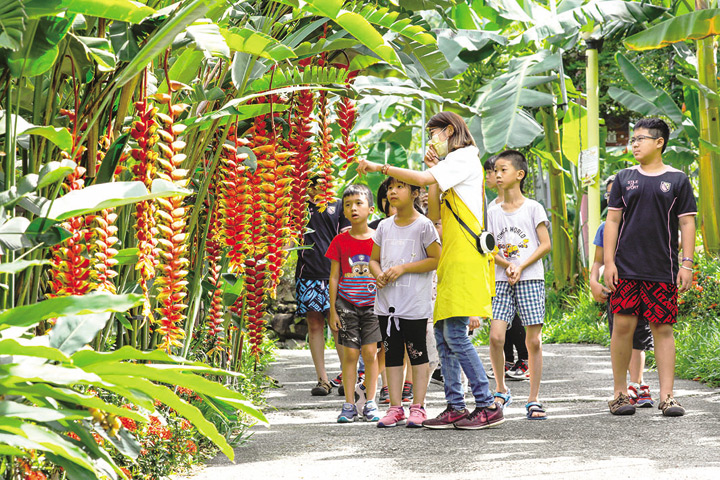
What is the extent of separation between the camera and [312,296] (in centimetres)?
647

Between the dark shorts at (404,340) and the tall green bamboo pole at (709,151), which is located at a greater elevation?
the tall green bamboo pole at (709,151)

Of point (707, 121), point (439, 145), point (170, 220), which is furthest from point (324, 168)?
point (707, 121)

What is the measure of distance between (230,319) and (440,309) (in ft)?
4.02

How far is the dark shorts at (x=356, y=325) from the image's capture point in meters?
5.34

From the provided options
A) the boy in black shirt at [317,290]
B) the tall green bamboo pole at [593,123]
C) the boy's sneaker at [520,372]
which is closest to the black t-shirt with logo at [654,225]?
the boy's sneaker at [520,372]

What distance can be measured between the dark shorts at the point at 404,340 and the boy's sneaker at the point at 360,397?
43 cm

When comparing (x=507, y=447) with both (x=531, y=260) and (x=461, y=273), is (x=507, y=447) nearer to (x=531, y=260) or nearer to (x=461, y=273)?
(x=461, y=273)

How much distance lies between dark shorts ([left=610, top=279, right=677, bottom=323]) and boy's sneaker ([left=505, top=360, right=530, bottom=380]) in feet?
6.80

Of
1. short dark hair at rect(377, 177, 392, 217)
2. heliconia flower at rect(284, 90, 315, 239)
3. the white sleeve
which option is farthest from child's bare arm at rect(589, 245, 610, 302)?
heliconia flower at rect(284, 90, 315, 239)

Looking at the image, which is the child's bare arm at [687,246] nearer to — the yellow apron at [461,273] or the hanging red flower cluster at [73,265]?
the yellow apron at [461,273]

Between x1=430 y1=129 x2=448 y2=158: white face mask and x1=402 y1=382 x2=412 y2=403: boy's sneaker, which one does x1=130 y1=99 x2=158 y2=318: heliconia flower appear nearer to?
x1=430 y1=129 x2=448 y2=158: white face mask

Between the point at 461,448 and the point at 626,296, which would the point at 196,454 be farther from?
the point at 626,296

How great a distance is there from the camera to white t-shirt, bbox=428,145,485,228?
4.51 metres

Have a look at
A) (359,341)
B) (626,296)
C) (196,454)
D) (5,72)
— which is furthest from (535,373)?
(5,72)
